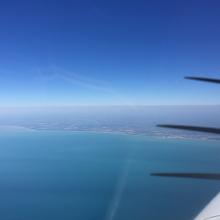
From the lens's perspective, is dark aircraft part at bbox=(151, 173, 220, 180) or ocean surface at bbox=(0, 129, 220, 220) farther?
ocean surface at bbox=(0, 129, 220, 220)

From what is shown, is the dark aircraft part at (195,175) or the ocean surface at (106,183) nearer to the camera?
the dark aircraft part at (195,175)

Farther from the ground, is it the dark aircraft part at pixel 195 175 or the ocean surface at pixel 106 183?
the dark aircraft part at pixel 195 175

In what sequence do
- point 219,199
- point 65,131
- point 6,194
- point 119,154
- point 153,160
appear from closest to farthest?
1. point 219,199
2. point 6,194
3. point 153,160
4. point 119,154
5. point 65,131

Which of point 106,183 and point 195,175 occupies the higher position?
point 195,175

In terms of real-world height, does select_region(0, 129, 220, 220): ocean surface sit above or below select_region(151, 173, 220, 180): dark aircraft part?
below

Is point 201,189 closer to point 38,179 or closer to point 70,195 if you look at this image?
point 70,195

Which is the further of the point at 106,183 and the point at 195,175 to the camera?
the point at 106,183

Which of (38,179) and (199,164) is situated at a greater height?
(199,164)

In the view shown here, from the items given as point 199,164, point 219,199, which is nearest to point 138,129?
point 199,164
